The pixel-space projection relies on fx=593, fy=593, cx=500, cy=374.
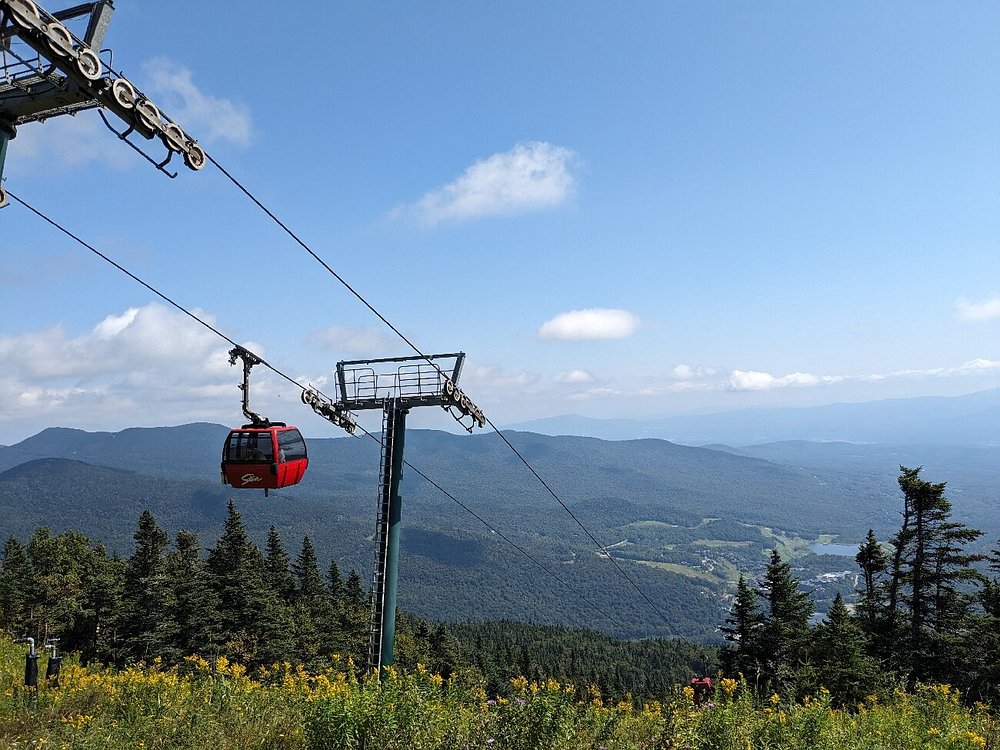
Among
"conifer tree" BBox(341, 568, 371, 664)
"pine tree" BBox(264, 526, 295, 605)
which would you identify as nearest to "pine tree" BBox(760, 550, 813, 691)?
"conifer tree" BBox(341, 568, 371, 664)

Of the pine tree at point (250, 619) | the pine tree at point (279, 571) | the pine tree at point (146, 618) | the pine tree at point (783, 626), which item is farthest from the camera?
the pine tree at point (279, 571)

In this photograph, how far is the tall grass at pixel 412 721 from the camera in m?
7.67

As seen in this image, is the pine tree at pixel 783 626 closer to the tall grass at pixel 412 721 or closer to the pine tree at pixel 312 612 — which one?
the tall grass at pixel 412 721

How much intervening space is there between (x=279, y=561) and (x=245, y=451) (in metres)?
62.2

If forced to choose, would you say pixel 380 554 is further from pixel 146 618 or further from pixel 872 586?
pixel 146 618

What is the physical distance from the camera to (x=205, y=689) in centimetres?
1007

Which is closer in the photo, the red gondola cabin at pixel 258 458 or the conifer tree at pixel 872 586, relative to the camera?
the red gondola cabin at pixel 258 458

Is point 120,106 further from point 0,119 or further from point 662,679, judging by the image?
point 662,679

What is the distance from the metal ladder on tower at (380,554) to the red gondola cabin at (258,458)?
278cm

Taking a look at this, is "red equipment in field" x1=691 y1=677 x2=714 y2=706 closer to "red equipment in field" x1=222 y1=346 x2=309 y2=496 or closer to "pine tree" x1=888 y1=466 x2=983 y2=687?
"red equipment in field" x1=222 y1=346 x2=309 y2=496

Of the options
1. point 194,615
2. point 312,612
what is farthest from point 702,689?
point 312,612

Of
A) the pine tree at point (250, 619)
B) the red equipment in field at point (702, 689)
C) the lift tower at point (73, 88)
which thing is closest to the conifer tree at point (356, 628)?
the pine tree at point (250, 619)

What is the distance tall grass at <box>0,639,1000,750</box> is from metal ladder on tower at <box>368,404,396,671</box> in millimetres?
7012

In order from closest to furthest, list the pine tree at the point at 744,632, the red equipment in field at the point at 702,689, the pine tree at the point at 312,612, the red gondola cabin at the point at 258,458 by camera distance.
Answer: the red equipment in field at the point at 702,689 → the red gondola cabin at the point at 258,458 → the pine tree at the point at 744,632 → the pine tree at the point at 312,612
